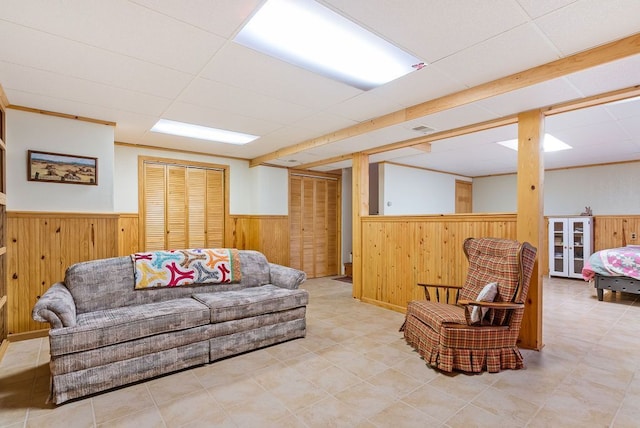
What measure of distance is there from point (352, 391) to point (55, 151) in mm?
3811

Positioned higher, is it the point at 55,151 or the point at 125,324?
the point at 55,151

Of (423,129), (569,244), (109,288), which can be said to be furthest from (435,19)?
(569,244)

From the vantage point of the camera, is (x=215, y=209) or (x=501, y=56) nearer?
(x=501, y=56)

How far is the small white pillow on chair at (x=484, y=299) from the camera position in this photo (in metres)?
2.64

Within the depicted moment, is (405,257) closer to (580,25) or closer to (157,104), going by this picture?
(580,25)

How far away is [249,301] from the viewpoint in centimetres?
304

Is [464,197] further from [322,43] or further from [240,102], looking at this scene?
[322,43]

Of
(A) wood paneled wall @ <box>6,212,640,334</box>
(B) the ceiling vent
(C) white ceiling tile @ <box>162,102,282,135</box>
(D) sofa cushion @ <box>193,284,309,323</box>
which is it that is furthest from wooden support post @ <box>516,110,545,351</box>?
(C) white ceiling tile @ <box>162,102,282,135</box>

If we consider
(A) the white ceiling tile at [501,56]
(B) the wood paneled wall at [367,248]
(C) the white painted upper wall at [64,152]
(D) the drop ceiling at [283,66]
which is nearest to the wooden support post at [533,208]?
(B) the wood paneled wall at [367,248]

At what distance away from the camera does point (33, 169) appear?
3412 mm

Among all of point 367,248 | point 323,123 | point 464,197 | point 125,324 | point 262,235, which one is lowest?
point 125,324

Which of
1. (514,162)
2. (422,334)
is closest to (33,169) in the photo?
(422,334)

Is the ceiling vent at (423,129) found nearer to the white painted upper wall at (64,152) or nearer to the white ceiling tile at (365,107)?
the white ceiling tile at (365,107)

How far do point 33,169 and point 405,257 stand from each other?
170 inches
